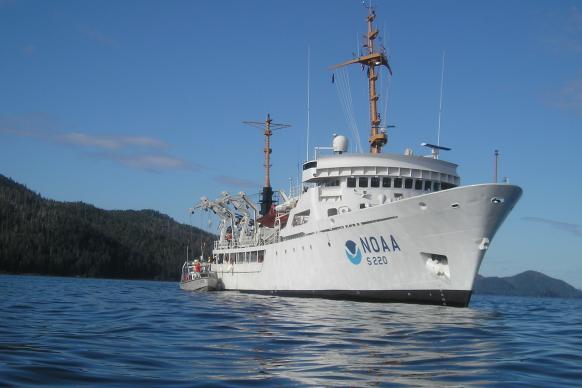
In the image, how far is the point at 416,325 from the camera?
16.3 metres

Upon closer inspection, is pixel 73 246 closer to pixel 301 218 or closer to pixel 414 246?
pixel 301 218

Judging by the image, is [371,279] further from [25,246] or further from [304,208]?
[25,246]

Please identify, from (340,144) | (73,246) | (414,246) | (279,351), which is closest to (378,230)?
(414,246)

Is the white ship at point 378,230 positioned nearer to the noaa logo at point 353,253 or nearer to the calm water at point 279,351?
the noaa logo at point 353,253

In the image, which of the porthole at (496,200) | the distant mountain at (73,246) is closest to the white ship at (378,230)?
the porthole at (496,200)

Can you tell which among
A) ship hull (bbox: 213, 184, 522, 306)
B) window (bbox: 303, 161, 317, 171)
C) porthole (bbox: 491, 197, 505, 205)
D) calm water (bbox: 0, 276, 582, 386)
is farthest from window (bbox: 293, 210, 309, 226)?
calm water (bbox: 0, 276, 582, 386)

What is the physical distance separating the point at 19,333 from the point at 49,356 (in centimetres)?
339

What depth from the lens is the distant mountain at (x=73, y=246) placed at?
138m

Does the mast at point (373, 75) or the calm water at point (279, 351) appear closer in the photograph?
the calm water at point (279, 351)

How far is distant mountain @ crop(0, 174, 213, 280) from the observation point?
13750 centimetres

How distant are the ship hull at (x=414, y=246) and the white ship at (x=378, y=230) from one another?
1.7 inches

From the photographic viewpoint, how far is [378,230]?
2620 cm

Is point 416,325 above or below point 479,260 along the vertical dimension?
below

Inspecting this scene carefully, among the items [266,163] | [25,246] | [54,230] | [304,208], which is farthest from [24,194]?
[304,208]
